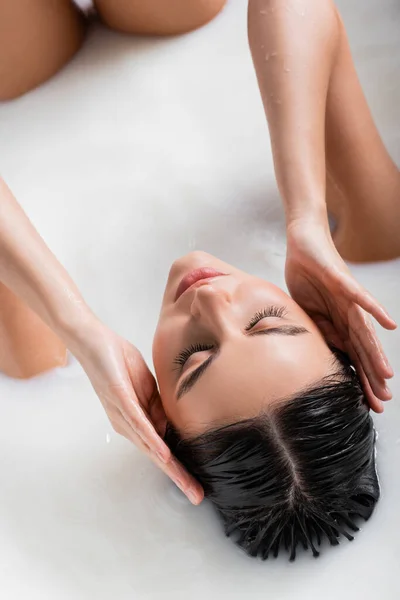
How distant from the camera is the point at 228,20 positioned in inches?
63.1

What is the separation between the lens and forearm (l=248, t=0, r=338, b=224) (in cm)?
112

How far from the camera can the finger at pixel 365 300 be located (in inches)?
36.3

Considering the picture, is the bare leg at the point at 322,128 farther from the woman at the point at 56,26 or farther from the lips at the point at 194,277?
the woman at the point at 56,26

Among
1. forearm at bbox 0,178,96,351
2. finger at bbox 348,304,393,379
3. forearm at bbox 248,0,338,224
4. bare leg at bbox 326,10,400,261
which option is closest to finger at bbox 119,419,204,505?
forearm at bbox 0,178,96,351

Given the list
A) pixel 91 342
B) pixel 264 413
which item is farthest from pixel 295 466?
pixel 91 342

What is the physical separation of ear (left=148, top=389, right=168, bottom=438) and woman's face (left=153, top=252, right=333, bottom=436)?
4 cm

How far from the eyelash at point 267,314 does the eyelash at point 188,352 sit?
55 millimetres

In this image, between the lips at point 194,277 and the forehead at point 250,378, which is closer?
the forehead at point 250,378

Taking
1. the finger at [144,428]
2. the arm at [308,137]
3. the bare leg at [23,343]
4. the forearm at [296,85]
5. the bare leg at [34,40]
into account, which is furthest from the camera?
the bare leg at [34,40]

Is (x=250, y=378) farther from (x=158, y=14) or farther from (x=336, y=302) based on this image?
(x=158, y=14)

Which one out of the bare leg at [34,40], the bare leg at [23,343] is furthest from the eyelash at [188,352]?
the bare leg at [34,40]

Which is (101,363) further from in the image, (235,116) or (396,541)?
(235,116)

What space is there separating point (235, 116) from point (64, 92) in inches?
13.2

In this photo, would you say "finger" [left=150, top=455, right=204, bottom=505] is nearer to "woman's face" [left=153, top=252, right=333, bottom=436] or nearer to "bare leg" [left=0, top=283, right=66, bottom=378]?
"woman's face" [left=153, top=252, right=333, bottom=436]
